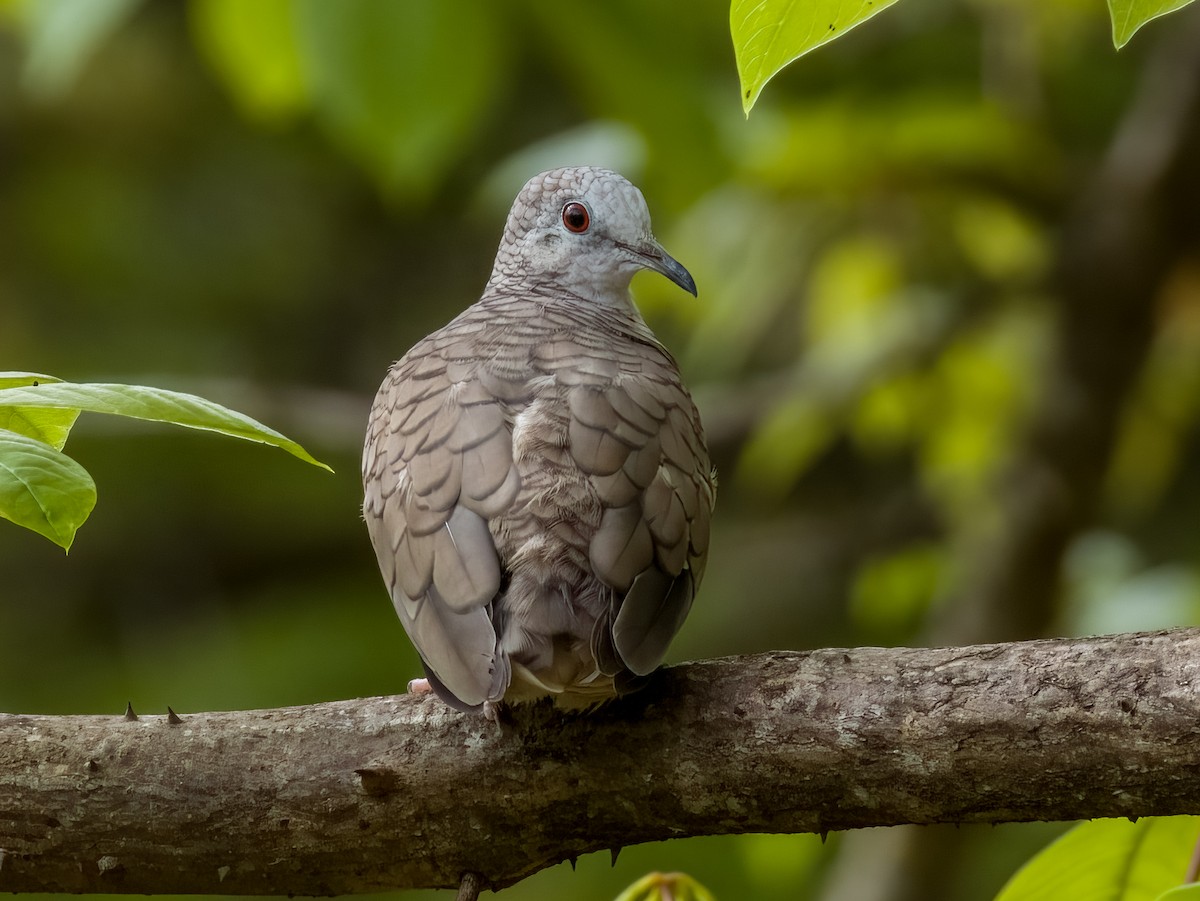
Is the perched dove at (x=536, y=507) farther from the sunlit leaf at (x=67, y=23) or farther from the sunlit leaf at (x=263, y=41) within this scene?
the sunlit leaf at (x=67, y=23)

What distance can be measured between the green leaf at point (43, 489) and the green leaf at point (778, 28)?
0.68m

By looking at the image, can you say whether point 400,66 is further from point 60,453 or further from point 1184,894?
point 1184,894

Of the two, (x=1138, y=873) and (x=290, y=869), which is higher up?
(x=1138, y=873)

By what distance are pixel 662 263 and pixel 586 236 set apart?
21cm

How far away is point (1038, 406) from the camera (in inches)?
163

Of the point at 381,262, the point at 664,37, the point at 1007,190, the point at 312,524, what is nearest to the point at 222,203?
the point at 381,262

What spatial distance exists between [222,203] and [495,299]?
5040 millimetres

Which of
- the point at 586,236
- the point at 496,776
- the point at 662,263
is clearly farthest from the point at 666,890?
the point at 586,236

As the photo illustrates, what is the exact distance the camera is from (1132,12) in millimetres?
1184

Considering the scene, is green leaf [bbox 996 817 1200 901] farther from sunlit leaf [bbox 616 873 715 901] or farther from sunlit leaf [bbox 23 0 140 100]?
sunlit leaf [bbox 23 0 140 100]

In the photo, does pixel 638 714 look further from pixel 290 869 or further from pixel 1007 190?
pixel 1007 190

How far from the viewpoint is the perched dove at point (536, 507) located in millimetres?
1813

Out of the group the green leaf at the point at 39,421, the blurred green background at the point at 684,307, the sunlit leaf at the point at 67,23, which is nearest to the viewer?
the green leaf at the point at 39,421

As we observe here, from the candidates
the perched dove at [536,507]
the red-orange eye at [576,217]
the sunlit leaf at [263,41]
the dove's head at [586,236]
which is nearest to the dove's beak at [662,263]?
the dove's head at [586,236]
